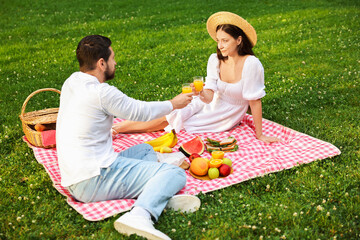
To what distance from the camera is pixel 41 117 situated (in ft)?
22.2

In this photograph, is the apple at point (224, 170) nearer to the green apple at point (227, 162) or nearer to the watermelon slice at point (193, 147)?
the green apple at point (227, 162)

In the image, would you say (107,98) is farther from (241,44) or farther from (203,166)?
(241,44)

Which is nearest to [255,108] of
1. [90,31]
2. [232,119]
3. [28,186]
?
[232,119]

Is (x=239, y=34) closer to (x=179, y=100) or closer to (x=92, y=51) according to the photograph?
(x=179, y=100)

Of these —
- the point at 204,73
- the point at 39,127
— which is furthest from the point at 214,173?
A: the point at 204,73

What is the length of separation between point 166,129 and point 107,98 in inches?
105

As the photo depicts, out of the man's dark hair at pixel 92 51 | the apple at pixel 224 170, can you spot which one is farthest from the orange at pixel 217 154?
the man's dark hair at pixel 92 51

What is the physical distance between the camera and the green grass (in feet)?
14.4

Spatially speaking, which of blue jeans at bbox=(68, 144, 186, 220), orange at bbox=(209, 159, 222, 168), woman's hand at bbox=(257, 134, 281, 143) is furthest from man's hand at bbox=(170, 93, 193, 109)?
woman's hand at bbox=(257, 134, 281, 143)

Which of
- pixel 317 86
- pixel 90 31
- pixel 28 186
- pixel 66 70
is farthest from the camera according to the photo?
pixel 90 31

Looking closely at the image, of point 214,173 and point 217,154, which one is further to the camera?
point 217,154

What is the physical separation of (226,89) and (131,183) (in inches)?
107

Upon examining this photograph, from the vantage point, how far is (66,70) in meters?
10.4

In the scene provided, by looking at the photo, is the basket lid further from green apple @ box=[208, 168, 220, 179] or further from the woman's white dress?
green apple @ box=[208, 168, 220, 179]
